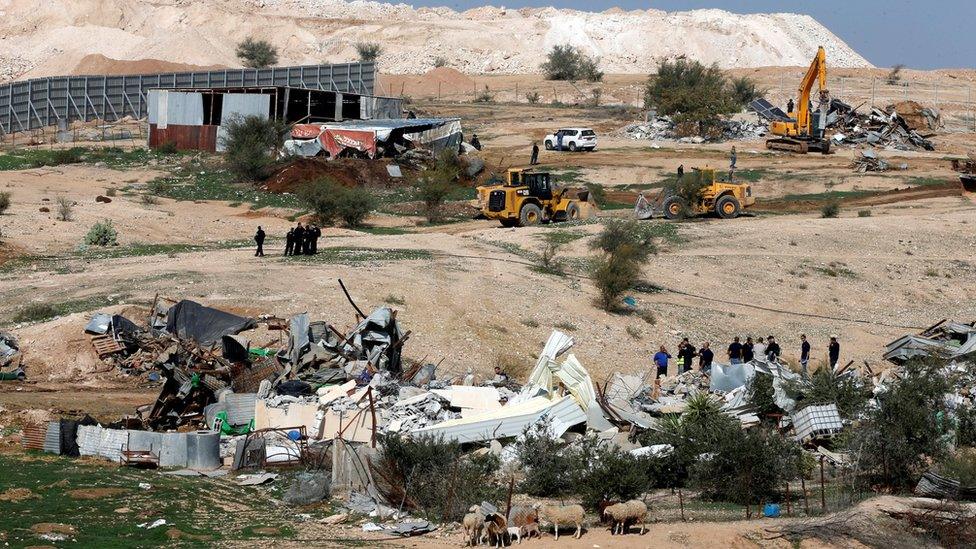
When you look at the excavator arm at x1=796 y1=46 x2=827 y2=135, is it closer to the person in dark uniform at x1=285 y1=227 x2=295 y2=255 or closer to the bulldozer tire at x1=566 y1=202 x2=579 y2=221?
the bulldozer tire at x1=566 y1=202 x2=579 y2=221

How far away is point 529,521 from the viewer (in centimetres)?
1573

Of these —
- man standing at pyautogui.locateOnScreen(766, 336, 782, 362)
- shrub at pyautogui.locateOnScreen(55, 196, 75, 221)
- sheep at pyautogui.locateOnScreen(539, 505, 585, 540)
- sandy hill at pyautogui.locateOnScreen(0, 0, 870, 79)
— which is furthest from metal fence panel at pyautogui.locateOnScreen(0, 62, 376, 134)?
sheep at pyautogui.locateOnScreen(539, 505, 585, 540)

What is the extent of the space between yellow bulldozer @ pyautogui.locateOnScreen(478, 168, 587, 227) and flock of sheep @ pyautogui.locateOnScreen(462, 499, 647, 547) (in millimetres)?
25154

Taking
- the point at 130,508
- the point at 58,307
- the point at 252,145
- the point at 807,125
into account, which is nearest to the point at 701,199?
the point at 807,125

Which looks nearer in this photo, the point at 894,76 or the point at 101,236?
the point at 101,236

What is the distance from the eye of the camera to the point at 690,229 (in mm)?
40188

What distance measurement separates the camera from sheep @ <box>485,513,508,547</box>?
15.3m

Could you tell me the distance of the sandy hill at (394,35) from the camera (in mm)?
97812

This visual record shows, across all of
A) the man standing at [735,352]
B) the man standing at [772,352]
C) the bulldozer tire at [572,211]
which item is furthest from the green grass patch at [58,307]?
the bulldozer tire at [572,211]

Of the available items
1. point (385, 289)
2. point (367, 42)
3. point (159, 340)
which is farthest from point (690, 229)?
point (367, 42)

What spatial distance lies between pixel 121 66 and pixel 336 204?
51726 millimetres

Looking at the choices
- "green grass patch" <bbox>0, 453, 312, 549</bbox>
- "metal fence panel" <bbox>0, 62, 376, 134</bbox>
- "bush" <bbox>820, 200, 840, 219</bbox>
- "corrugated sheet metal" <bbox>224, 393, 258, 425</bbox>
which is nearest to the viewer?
"green grass patch" <bbox>0, 453, 312, 549</bbox>

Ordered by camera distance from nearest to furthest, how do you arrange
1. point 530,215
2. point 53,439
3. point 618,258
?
point 53,439 < point 618,258 < point 530,215

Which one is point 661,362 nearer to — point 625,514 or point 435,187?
point 625,514
